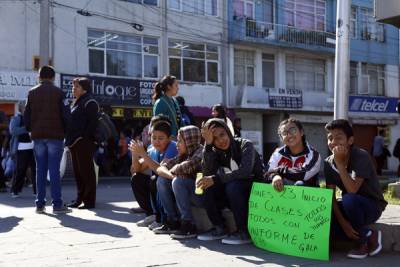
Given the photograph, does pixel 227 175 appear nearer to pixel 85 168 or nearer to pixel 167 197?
pixel 167 197

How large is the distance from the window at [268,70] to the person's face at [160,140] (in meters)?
22.9

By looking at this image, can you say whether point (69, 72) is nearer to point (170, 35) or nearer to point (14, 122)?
point (170, 35)

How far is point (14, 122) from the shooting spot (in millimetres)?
10727

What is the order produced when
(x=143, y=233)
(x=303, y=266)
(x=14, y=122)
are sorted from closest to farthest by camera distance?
(x=303, y=266)
(x=143, y=233)
(x=14, y=122)

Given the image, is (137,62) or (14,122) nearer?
(14,122)

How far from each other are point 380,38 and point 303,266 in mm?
31265

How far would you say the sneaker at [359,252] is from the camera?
5.24 meters

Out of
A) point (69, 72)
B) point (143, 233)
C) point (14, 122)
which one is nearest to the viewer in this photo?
point (143, 233)

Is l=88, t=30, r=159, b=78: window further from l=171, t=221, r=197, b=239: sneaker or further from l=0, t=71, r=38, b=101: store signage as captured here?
l=171, t=221, r=197, b=239: sneaker

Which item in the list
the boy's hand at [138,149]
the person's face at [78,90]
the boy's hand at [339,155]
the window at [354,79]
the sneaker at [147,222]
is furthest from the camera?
the window at [354,79]

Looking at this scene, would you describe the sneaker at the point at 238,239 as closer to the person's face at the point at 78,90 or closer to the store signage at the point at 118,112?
the person's face at the point at 78,90

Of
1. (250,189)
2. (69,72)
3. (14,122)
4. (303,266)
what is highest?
(69,72)

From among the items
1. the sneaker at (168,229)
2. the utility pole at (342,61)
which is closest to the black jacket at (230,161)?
the sneaker at (168,229)

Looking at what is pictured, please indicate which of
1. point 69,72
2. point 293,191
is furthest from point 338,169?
point 69,72
